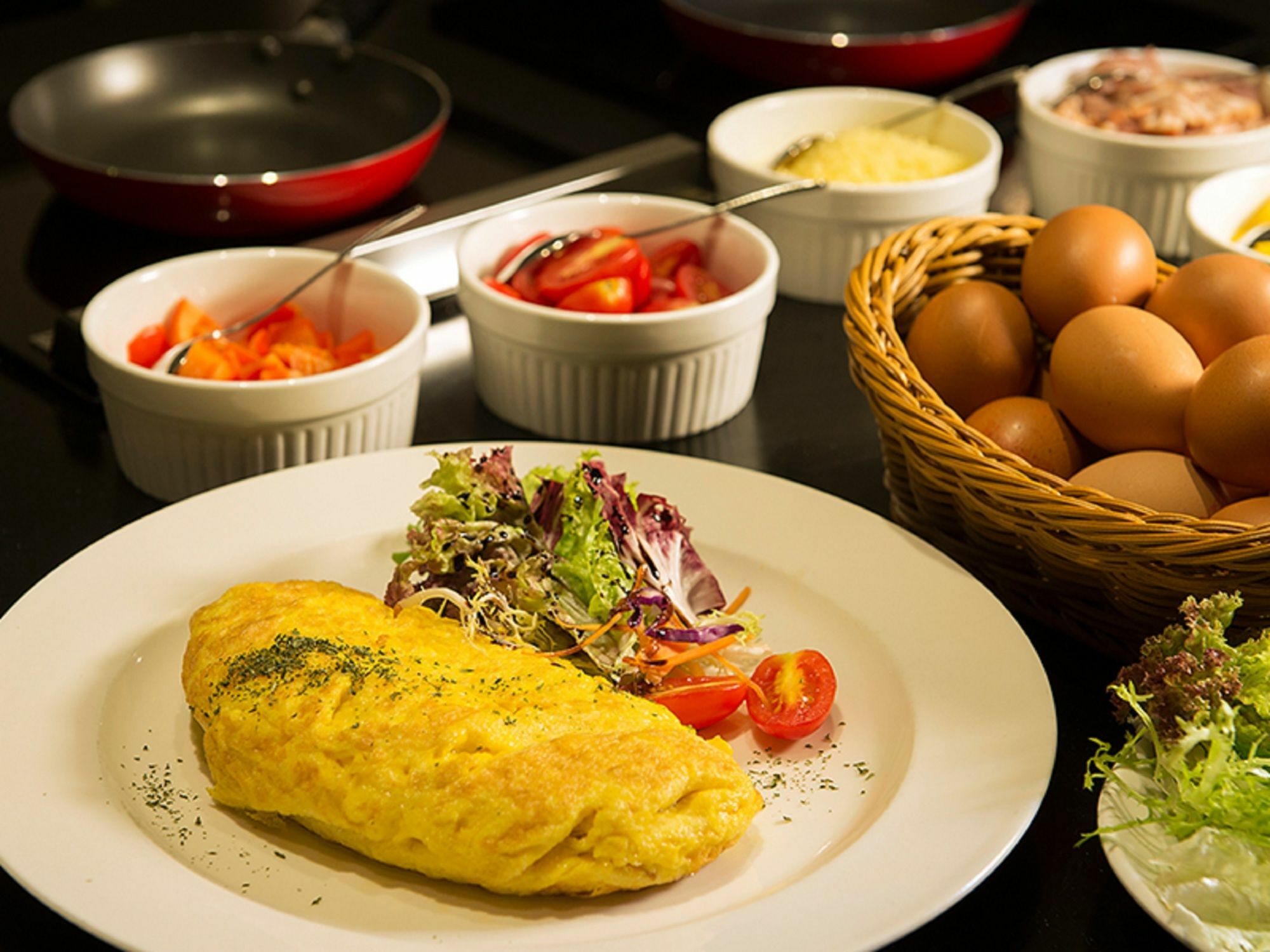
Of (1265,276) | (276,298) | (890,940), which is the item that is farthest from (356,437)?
(1265,276)

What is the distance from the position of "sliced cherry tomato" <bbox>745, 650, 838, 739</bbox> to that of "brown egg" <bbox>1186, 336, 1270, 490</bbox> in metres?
0.40

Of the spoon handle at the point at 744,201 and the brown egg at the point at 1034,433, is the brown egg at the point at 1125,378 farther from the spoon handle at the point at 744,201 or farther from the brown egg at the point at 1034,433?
the spoon handle at the point at 744,201

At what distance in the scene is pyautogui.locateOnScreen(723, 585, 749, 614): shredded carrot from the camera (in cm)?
139

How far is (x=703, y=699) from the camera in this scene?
127 centimetres

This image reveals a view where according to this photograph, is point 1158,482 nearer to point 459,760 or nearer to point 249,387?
point 459,760

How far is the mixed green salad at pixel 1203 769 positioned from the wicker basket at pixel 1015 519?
5cm

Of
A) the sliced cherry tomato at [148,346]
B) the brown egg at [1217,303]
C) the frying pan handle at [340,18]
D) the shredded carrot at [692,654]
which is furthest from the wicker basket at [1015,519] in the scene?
the frying pan handle at [340,18]

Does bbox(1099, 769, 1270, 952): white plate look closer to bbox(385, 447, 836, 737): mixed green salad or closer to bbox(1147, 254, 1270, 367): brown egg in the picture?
bbox(385, 447, 836, 737): mixed green salad

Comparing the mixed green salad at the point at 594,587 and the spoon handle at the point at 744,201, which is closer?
the mixed green salad at the point at 594,587

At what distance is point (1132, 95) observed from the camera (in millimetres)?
2271

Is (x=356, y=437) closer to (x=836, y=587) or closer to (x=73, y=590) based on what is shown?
(x=73, y=590)

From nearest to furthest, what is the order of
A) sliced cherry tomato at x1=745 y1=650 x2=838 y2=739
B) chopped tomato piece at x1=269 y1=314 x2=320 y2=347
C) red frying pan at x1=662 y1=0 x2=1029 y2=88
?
sliced cherry tomato at x1=745 y1=650 x2=838 y2=739 < chopped tomato piece at x1=269 y1=314 x2=320 y2=347 < red frying pan at x1=662 y1=0 x2=1029 y2=88

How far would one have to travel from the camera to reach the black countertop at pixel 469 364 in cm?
112

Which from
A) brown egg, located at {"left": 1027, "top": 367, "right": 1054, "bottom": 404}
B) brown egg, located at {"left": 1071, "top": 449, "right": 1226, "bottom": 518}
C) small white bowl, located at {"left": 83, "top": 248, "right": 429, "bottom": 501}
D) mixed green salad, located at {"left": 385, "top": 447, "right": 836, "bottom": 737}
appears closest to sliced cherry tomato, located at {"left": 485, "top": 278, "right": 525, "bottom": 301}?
small white bowl, located at {"left": 83, "top": 248, "right": 429, "bottom": 501}
